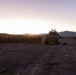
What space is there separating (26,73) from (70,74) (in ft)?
6.75

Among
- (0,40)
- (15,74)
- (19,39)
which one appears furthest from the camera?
(19,39)

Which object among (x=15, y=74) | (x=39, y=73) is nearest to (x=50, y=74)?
(x=39, y=73)

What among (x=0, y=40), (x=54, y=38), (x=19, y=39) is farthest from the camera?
(x=19, y=39)

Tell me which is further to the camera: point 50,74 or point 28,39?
point 28,39

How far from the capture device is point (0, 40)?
198 ft

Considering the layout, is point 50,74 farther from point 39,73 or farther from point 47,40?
point 47,40

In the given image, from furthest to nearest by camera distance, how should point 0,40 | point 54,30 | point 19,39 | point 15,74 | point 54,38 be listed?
point 19,39 → point 0,40 → point 54,30 → point 54,38 → point 15,74

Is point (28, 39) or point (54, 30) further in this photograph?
point (28, 39)

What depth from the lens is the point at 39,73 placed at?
11.5 m

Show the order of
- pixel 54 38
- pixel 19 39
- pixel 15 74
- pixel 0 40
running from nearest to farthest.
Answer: pixel 15 74
pixel 54 38
pixel 0 40
pixel 19 39

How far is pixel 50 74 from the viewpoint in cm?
1137

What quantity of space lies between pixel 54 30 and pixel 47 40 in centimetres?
440

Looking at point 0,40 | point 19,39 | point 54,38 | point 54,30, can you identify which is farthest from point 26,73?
point 19,39

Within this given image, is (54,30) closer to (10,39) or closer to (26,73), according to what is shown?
(10,39)
